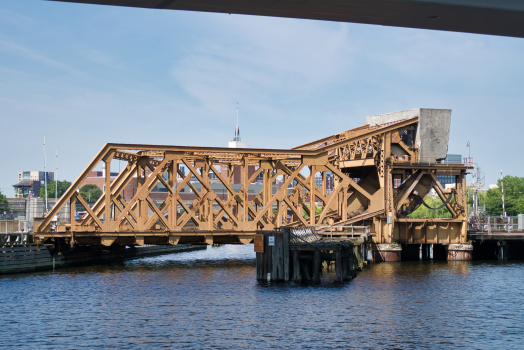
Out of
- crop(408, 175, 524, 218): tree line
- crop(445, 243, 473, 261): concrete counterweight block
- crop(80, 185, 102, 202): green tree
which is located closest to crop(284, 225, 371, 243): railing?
crop(445, 243, 473, 261): concrete counterweight block

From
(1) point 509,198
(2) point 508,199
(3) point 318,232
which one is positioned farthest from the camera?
(1) point 509,198

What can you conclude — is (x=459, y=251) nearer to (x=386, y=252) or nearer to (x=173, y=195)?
(x=386, y=252)

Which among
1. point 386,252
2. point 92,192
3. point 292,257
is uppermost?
point 92,192

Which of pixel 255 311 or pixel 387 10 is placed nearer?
pixel 387 10

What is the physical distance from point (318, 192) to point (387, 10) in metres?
49.2

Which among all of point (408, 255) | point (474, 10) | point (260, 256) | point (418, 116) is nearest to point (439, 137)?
point (418, 116)

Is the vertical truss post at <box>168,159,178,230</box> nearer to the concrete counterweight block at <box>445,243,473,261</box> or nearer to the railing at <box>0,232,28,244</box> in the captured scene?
the railing at <box>0,232,28,244</box>

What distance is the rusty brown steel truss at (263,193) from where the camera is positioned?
46.8 m

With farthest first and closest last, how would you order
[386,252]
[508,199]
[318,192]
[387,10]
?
[508,199] → [318,192] → [386,252] → [387,10]

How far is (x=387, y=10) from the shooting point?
686 cm

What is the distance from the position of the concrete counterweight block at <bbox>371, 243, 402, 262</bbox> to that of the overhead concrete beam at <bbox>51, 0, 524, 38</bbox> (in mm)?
46564

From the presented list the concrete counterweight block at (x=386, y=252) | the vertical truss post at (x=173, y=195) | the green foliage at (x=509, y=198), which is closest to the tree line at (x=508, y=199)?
the green foliage at (x=509, y=198)

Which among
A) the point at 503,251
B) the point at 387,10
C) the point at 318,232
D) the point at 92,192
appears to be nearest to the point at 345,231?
the point at 318,232

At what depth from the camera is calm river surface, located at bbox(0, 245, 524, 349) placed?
903 inches
